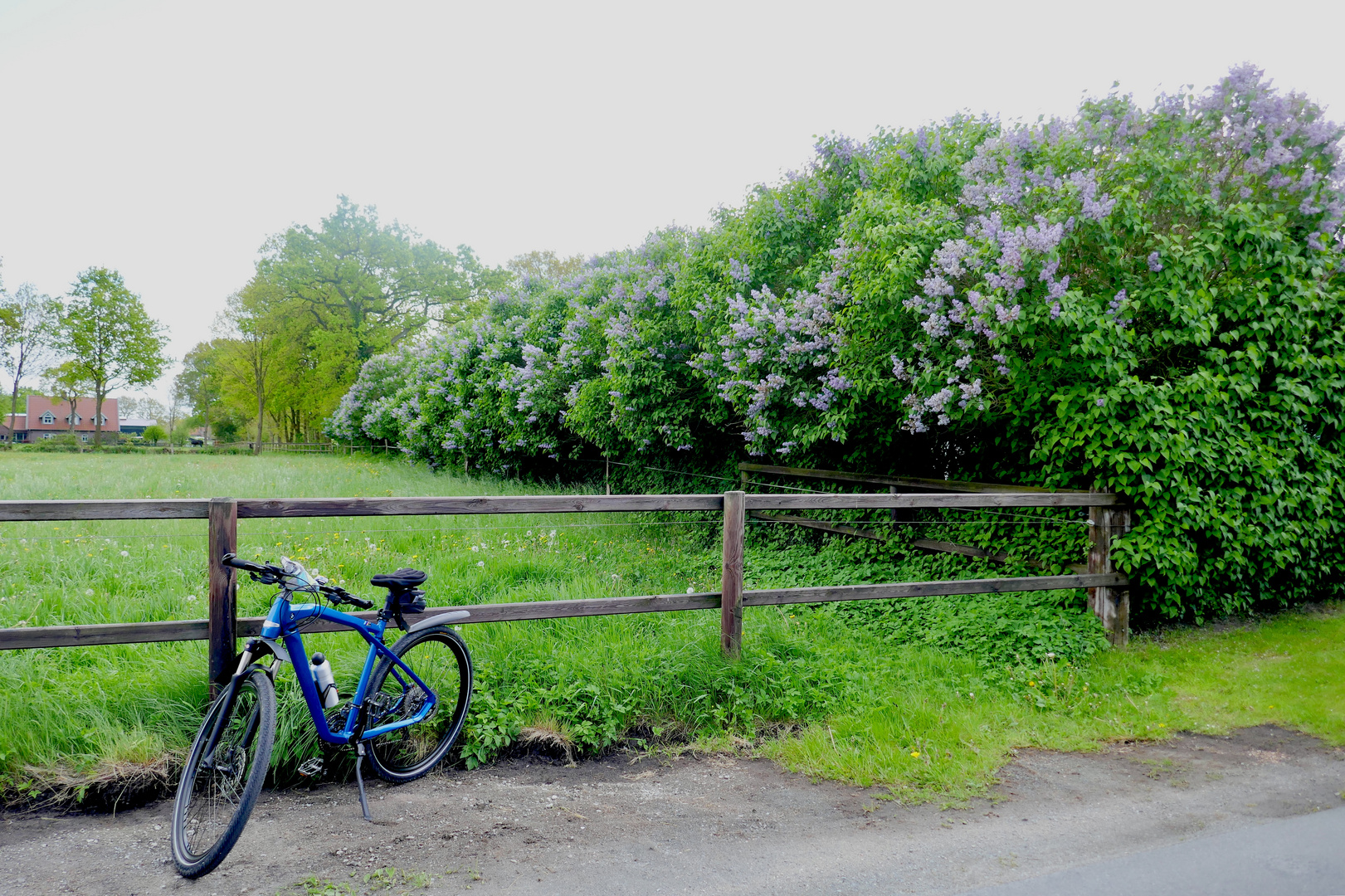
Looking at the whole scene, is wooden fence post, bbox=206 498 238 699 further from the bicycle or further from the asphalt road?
the asphalt road

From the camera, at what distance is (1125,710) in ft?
16.5

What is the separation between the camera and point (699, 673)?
5000 mm

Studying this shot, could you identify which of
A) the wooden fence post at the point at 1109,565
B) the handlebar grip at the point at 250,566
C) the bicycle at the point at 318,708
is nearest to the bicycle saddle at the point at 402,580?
the bicycle at the point at 318,708

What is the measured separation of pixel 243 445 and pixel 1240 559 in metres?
58.6

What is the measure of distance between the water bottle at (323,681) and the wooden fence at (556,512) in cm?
41

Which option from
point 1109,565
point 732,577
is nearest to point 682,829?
point 732,577

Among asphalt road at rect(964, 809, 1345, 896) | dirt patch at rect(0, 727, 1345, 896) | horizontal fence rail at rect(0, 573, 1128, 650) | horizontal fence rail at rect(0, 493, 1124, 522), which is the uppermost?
horizontal fence rail at rect(0, 493, 1124, 522)

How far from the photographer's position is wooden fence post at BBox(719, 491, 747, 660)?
5.05m

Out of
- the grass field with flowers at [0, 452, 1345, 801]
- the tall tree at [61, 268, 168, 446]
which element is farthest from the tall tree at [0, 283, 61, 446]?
the grass field with flowers at [0, 452, 1345, 801]

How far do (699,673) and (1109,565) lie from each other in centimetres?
348

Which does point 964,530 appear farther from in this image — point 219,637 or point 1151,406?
point 219,637

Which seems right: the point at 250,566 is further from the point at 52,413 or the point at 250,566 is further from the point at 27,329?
the point at 52,413

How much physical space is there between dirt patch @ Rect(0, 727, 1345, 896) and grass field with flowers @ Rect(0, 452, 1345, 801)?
9.3 inches

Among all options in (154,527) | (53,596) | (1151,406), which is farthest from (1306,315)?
(154,527)
